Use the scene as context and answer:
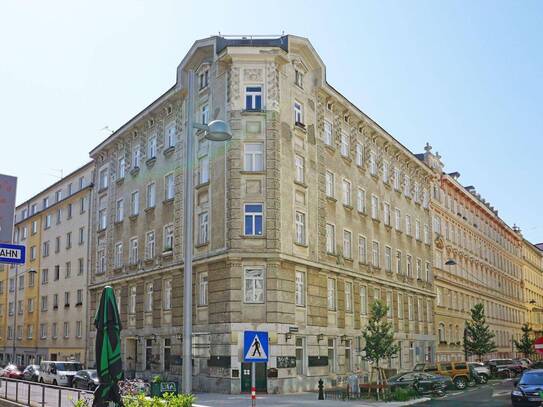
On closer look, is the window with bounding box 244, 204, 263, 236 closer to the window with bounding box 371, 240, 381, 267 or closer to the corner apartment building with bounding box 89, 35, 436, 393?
the corner apartment building with bounding box 89, 35, 436, 393

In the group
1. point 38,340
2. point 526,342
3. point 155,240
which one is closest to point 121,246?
point 155,240

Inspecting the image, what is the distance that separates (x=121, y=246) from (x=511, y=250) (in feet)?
203

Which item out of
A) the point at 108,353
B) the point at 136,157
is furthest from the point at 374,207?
the point at 108,353

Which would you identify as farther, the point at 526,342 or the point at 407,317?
the point at 526,342

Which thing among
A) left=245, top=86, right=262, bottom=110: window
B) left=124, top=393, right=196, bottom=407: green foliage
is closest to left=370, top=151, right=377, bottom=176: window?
left=245, top=86, right=262, bottom=110: window

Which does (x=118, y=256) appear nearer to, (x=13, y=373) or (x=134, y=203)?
(x=134, y=203)

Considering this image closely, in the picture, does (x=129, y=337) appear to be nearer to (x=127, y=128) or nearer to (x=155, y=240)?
(x=155, y=240)

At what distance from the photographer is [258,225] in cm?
3366

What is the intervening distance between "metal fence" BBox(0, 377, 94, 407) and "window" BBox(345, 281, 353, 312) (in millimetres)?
22012

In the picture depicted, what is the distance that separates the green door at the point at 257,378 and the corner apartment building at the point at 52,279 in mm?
23096

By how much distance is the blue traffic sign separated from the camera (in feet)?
44.3

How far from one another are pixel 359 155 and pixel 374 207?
4.10 metres

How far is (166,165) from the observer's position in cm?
4141

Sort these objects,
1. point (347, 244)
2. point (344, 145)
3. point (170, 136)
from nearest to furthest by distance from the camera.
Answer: point (347, 244) → point (170, 136) → point (344, 145)
